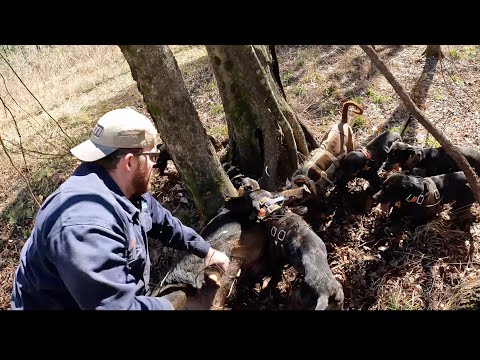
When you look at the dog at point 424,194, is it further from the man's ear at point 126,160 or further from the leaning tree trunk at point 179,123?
the man's ear at point 126,160

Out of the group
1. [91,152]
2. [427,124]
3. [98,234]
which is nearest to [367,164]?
[427,124]

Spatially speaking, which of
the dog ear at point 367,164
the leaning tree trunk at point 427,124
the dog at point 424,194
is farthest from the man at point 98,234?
the dog ear at point 367,164

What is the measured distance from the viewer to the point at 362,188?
18.3ft

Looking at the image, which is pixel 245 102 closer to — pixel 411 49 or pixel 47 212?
pixel 47 212

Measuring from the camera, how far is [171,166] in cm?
695

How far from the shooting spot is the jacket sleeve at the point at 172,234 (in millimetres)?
3543

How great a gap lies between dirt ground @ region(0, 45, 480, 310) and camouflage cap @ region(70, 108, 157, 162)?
84.9 inches

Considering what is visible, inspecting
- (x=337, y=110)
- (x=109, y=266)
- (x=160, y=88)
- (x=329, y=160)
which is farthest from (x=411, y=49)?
(x=109, y=266)

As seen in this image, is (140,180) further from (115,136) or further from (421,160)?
(421,160)

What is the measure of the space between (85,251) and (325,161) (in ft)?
12.4

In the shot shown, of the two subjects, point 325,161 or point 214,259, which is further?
point 325,161

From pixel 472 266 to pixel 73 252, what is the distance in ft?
13.2

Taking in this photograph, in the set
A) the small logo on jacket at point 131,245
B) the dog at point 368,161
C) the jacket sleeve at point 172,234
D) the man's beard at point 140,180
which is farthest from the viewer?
the dog at point 368,161

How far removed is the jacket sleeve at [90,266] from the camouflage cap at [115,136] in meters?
0.64
